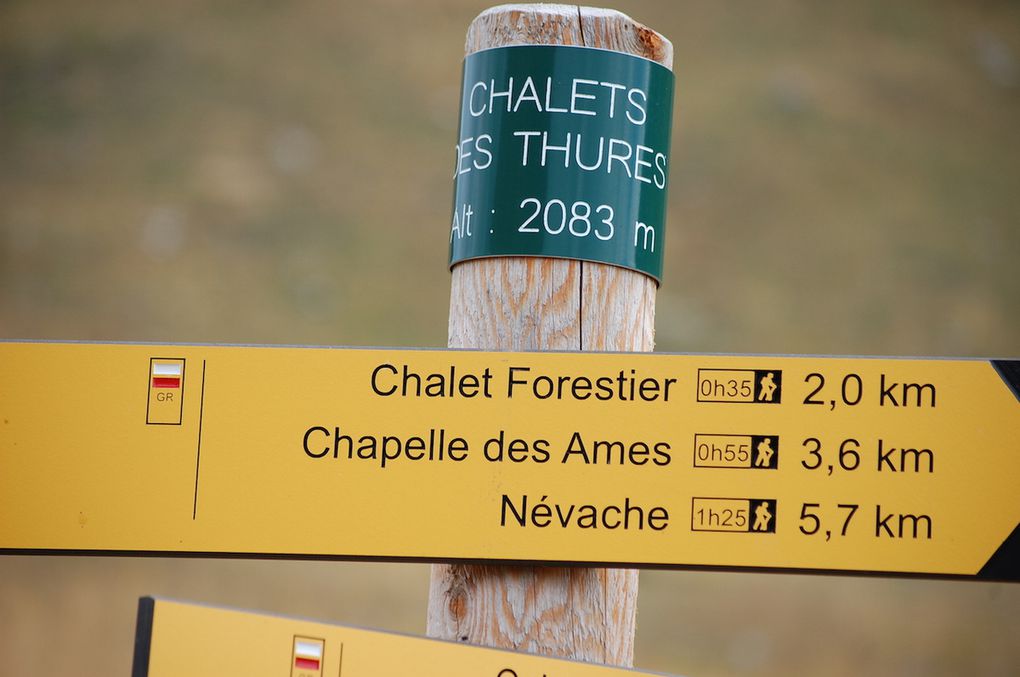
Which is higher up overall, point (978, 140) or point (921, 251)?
point (978, 140)

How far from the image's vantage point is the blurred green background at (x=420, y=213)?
10.8 metres

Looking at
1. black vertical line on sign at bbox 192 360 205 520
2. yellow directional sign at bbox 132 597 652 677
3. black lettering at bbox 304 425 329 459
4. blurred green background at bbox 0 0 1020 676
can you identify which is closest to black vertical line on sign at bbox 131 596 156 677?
yellow directional sign at bbox 132 597 652 677

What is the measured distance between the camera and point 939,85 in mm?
15367

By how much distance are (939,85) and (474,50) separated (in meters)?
14.7

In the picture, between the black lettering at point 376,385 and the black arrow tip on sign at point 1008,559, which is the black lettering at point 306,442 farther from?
the black arrow tip on sign at point 1008,559

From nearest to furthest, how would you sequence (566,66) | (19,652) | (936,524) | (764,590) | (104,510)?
(936,524)
(104,510)
(566,66)
(19,652)
(764,590)

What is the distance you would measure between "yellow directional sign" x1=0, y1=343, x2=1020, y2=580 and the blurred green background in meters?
8.92

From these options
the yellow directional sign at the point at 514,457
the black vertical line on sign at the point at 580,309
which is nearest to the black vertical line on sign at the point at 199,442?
the yellow directional sign at the point at 514,457

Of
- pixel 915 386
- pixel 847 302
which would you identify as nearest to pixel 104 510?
pixel 915 386

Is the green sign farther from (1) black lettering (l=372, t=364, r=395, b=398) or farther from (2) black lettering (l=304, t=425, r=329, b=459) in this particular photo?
(2) black lettering (l=304, t=425, r=329, b=459)

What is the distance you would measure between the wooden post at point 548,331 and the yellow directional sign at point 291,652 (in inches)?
3.3

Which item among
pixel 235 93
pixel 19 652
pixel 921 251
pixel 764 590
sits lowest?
pixel 19 652

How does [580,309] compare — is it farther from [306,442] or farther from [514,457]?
[306,442]

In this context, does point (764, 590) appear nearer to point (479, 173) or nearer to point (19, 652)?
point (19, 652)
